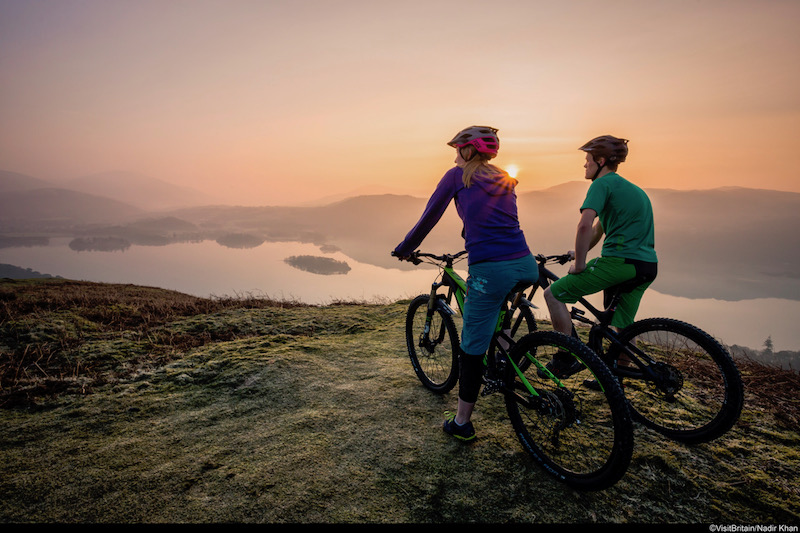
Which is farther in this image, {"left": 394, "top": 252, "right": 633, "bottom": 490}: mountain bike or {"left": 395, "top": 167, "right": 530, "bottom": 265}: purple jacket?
{"left": 395, "top": 167, "right": 530, "bottom": 265}: purple jacket

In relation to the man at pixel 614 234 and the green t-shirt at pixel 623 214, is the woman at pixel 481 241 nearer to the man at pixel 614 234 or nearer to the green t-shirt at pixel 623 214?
the man at pixel 614 234

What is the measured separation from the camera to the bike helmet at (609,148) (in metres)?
3.92

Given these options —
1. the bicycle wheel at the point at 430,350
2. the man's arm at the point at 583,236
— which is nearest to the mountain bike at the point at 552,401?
the bicycle wheel at the point at 430,350

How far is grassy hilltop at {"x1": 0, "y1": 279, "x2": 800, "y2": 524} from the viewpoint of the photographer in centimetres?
277

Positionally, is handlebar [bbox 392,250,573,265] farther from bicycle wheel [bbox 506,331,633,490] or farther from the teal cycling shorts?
bicycle wheel [bbox 506,331,633,490]

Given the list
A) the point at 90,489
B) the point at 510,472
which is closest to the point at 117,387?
the point at 90,489

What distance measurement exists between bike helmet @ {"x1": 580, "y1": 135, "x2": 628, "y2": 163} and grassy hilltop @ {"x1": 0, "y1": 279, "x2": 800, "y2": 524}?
3.00 metres

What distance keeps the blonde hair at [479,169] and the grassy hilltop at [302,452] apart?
8.64ft

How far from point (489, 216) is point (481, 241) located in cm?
25

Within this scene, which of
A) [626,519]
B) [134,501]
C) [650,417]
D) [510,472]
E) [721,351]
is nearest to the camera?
[626,519]

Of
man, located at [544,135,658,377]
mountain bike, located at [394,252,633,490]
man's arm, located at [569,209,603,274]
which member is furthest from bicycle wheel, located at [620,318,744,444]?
man's arm, located at [569,209,603,274]

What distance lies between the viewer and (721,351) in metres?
3.34

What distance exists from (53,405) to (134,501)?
280 centimetres

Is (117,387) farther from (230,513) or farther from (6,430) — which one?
(230,513)
